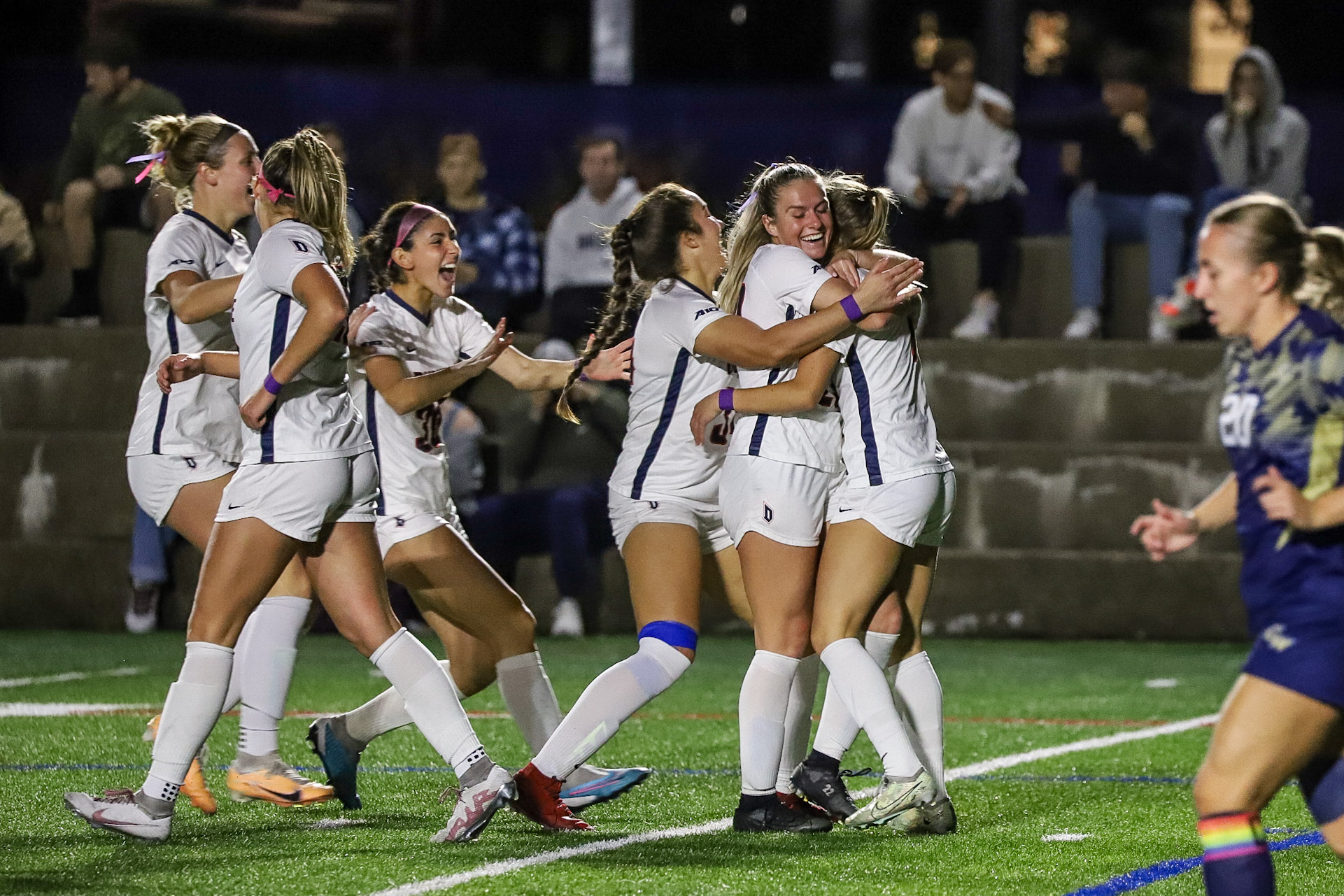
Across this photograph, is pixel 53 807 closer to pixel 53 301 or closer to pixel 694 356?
pixel 694 356

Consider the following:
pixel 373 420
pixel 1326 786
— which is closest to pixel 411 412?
pixel 373 420

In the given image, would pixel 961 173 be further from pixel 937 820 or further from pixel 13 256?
pixel 937 820

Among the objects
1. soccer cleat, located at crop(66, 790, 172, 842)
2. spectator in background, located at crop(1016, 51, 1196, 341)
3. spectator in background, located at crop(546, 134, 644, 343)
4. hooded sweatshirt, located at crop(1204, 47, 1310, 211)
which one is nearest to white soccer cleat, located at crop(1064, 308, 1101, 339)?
spectator in background, located at crop(1016, 51, 1196, 341)

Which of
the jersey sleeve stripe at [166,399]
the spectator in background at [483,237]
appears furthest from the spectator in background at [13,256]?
the jersey sleeve stripe at [166,399]

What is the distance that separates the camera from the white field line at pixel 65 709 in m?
7.73

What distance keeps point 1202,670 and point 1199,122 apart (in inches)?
170

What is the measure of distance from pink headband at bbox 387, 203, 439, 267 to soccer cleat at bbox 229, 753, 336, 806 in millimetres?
1454

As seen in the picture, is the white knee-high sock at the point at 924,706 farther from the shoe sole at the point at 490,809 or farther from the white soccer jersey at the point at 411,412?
the white soccer jersey at the point at 411,412

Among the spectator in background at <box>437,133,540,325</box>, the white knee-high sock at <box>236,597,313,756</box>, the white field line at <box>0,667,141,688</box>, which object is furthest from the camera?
Answer: the spectator in background at <box>437,133,540,325</box>

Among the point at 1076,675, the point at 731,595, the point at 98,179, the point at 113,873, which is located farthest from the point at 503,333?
the point at 98,179

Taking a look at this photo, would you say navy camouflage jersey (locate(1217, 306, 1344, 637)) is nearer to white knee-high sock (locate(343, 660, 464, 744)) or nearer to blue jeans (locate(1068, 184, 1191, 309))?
white knee-high sock (locate(343, 660, 464, 744))

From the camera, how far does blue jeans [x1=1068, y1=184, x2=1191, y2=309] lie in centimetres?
1227

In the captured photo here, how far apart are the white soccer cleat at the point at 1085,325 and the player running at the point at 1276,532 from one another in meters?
8.71

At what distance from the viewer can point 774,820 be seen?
5.20m
